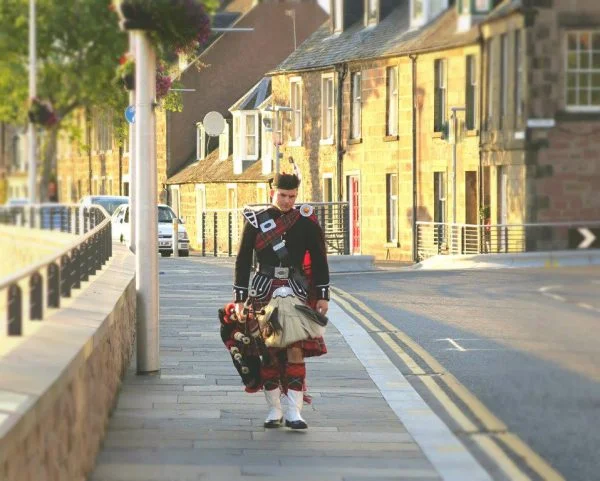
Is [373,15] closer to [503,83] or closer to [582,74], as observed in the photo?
[503,83]

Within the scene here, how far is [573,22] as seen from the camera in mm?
6211

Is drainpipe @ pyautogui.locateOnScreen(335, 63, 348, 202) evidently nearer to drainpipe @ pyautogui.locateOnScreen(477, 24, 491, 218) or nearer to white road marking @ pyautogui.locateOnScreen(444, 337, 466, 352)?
white road marking @ pyautogui.locateOnScreen(444, 337, 466, 352)

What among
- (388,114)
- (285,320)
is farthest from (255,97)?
(285,320)

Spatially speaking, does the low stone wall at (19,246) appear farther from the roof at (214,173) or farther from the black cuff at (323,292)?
the roof at (214,173)

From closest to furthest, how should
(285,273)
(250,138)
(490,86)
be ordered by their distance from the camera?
(490,86), (285,273), (250,138)

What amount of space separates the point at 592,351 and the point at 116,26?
31.6 feet

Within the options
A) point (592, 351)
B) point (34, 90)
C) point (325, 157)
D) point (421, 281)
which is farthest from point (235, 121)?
point (34, 90)

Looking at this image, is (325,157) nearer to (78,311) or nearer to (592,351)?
(592,351)

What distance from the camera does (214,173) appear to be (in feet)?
210

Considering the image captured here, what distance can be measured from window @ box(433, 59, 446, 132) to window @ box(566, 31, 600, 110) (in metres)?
0.57

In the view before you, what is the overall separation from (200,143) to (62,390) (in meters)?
58.9

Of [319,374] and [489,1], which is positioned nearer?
[489,1]

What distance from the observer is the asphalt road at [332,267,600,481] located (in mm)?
10141

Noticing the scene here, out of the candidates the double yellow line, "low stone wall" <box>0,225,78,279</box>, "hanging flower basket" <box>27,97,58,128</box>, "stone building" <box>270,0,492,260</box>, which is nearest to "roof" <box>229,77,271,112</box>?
"stone building" <box>270,0,492,260</box>
